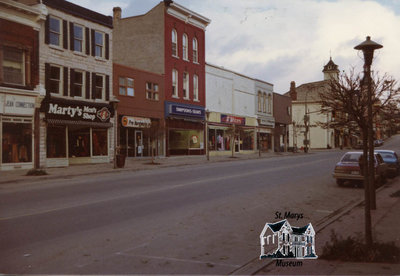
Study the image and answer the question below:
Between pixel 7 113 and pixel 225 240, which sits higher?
pixel 7 113

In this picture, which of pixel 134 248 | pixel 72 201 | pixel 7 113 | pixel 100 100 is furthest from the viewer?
pixel 100 100

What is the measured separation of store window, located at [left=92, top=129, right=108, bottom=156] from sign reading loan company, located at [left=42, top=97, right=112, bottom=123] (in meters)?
0.87

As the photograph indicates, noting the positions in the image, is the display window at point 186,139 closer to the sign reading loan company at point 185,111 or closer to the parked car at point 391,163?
the sign reading loan company at point 185,111

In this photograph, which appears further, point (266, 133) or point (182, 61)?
point (266, 133)

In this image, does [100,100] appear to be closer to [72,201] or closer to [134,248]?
[72,201]

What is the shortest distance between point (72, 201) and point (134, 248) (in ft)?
18.3

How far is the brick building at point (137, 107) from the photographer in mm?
32466

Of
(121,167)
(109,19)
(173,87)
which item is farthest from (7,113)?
(173,87)

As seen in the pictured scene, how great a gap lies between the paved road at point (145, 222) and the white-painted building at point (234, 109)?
26726mm

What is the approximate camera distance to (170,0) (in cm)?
3788

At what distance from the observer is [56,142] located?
27.2 meters

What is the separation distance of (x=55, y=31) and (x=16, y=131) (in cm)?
703

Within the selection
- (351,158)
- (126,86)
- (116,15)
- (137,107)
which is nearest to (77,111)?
(126,86)

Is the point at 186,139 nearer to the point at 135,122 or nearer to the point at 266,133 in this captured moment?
the point at 135,122
